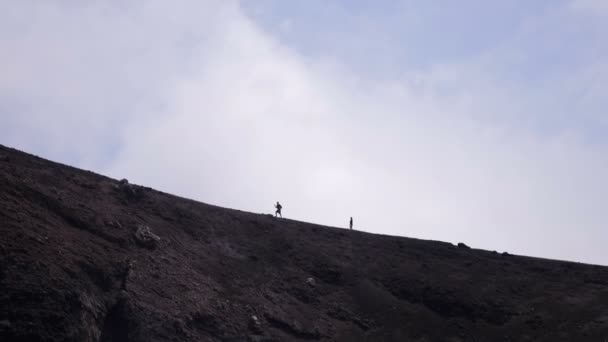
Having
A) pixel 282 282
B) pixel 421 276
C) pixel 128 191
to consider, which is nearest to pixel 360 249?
pixel 421 276

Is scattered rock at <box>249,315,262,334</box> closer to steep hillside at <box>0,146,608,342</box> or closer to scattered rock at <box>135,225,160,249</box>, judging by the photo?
steep hillside at <box>0,146,608,342</box>

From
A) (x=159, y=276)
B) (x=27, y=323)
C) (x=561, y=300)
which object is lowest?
(x=27, y=323)

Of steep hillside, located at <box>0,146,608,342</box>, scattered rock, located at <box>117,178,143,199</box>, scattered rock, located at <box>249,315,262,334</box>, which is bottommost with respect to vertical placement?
scattered rock, located at <box>249,315,262,334</box>

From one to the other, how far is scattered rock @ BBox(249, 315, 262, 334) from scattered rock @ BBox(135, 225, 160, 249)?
597cm

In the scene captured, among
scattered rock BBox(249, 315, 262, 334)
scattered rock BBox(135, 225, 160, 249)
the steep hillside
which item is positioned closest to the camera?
the steep hillside

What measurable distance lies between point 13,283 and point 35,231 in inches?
150

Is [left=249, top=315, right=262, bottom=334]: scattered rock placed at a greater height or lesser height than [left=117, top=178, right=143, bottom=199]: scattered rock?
lesser

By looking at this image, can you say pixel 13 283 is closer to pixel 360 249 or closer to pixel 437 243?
pixel 360 249

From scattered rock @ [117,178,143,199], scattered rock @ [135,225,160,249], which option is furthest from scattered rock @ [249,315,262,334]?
scattered rock @ [117,178,143,199]

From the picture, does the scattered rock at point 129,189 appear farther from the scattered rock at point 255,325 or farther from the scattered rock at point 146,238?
the scattered rock at point 255,325

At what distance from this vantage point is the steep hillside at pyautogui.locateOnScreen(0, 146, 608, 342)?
81.0 feet

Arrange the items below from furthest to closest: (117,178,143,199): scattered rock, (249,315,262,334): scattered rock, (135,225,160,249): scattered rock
Answer: (117,178,143,199): scattered rock
(135,225,160,249): scattered rock
(249,315,262,334): scattered rock

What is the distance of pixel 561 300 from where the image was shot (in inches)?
1497

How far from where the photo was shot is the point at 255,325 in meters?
29.9
